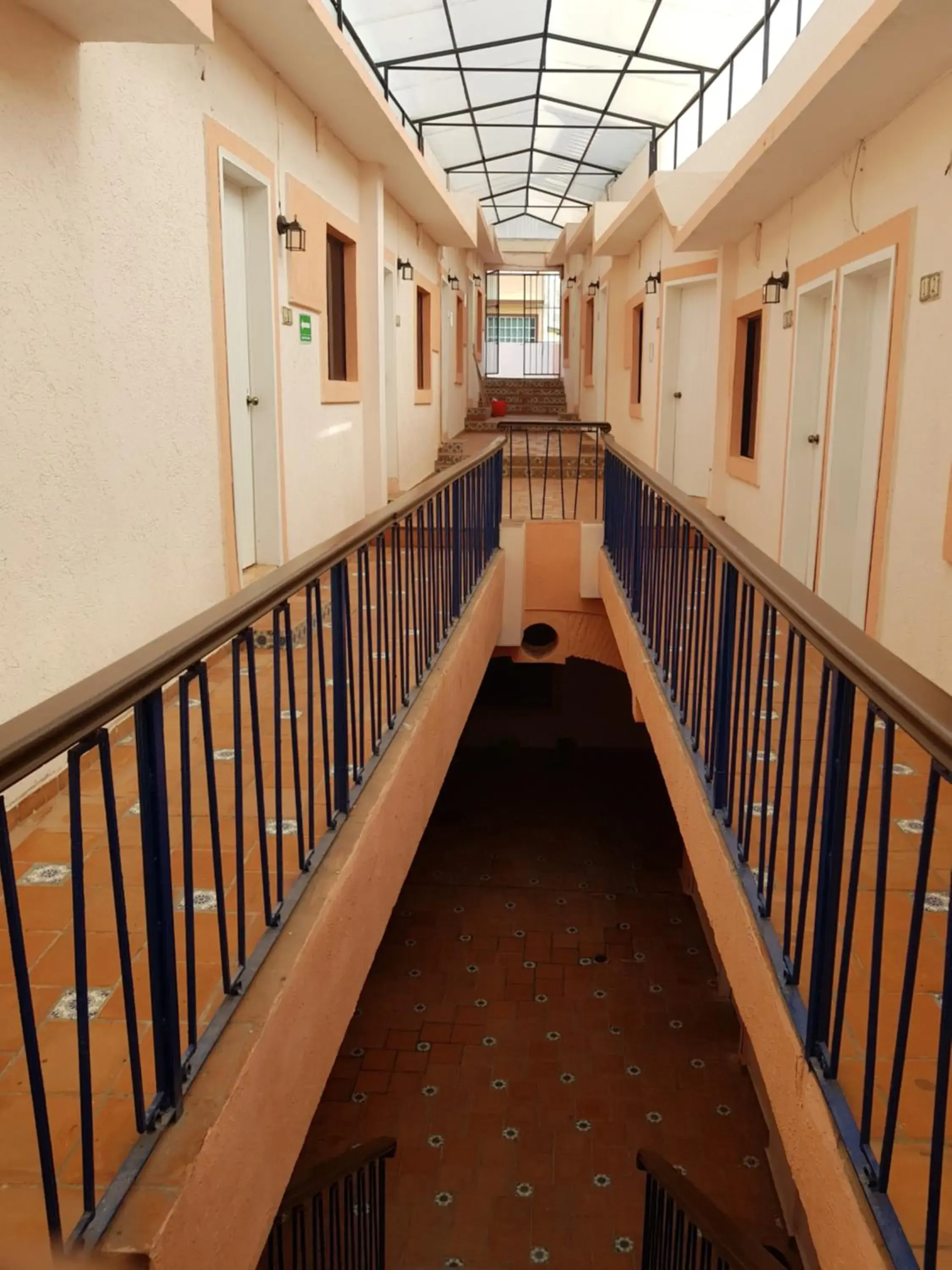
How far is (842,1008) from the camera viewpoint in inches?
78.2

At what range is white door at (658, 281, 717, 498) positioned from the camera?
32.1 feet

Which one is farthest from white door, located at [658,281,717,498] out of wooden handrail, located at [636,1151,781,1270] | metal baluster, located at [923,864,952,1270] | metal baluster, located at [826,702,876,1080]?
metal baluster, located at [923,864,952,1270]

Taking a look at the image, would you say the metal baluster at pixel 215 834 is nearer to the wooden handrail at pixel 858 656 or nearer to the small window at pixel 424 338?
the wooden handrail at pixel 858 656

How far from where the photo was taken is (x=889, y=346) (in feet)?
16.1

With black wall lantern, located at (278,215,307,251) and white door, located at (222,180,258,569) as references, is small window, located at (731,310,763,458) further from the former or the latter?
white door, located at (222,180,258,569)

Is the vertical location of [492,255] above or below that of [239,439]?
above

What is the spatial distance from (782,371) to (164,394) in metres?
4.50

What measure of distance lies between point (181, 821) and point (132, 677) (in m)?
1.60

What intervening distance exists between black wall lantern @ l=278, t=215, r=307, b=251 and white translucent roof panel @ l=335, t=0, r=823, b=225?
2281 mm

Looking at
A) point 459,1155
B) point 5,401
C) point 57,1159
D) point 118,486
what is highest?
point 5,401

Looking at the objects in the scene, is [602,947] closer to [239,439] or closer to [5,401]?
[239,439]

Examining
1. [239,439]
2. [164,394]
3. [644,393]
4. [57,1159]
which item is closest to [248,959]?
[57,1159]

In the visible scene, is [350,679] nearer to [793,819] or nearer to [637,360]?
[793,819]

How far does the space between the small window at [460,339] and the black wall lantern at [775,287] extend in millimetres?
8529
